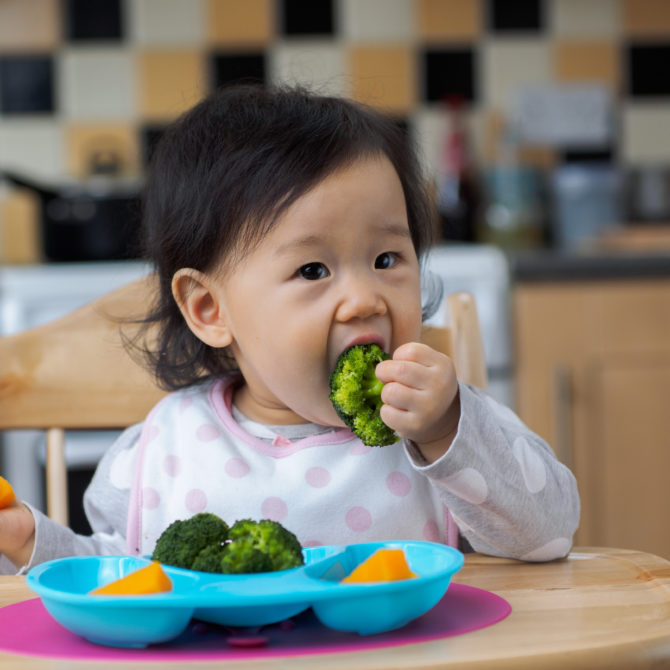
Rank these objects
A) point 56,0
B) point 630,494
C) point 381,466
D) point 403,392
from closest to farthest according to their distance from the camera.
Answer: point 403,392 < point 381,466 < point 630,494 < point 56,0

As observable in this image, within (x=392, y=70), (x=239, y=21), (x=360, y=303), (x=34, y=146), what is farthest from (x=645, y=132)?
(x=360, y=303)

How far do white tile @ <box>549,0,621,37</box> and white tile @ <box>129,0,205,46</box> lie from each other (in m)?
0.90

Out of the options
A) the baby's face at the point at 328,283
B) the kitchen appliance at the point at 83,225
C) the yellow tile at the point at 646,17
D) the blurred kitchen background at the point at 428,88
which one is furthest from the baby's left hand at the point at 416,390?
the yellow tile at the point at 646,17

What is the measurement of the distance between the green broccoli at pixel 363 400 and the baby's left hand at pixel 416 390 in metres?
0.03

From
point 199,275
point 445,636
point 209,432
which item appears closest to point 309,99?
point 199,275

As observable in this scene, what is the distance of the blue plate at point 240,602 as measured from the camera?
566mm

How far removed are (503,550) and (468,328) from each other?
0.29m

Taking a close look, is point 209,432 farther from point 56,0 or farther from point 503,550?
point 56,0

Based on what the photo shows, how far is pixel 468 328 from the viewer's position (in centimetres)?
108

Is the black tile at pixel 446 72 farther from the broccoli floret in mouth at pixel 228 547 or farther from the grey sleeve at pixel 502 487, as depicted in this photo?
the broccoli floret in mouth at pixel 228 547

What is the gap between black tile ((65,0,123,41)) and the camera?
9.02 feet

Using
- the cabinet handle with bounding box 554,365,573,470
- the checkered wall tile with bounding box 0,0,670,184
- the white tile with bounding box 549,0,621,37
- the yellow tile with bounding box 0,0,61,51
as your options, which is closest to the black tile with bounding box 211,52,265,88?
the checkered wall tile with bounding box 0,0,670,184

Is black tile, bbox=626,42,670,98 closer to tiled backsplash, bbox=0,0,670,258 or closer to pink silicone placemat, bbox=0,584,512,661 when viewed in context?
tiled backsplash, bbox=0,0,670,258

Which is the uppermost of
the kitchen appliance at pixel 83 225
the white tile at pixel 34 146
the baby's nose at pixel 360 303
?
the white tile at pixel 34 146
